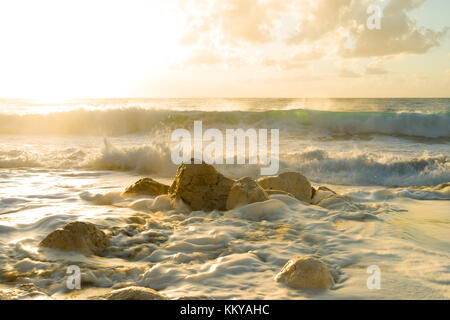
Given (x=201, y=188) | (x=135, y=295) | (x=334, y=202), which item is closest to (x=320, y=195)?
(x=334, y=202)

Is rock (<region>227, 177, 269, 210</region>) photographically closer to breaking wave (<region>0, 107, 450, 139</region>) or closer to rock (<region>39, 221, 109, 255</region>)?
rock (<region>39, 221, 109, 255</region>)

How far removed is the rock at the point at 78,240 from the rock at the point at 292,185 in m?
2.54

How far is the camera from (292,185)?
5.00 m

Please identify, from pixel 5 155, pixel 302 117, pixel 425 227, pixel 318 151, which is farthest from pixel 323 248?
pixel 302 117

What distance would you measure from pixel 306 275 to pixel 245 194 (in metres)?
2.05

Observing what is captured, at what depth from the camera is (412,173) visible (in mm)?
7457

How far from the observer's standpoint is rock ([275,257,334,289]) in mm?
2322

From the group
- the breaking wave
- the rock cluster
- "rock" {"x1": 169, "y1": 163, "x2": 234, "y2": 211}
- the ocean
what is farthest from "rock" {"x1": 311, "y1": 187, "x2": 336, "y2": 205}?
the breaking wave

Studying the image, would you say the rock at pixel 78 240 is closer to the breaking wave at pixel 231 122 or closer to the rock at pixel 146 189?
the rock at pixel 146 189

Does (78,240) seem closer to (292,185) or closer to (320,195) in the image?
(292,185)

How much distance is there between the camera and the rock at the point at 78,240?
9.73ft

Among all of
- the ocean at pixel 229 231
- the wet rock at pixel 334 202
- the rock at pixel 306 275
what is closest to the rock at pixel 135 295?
the ocean at pixel 229 231

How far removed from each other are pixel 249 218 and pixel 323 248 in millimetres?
1047
